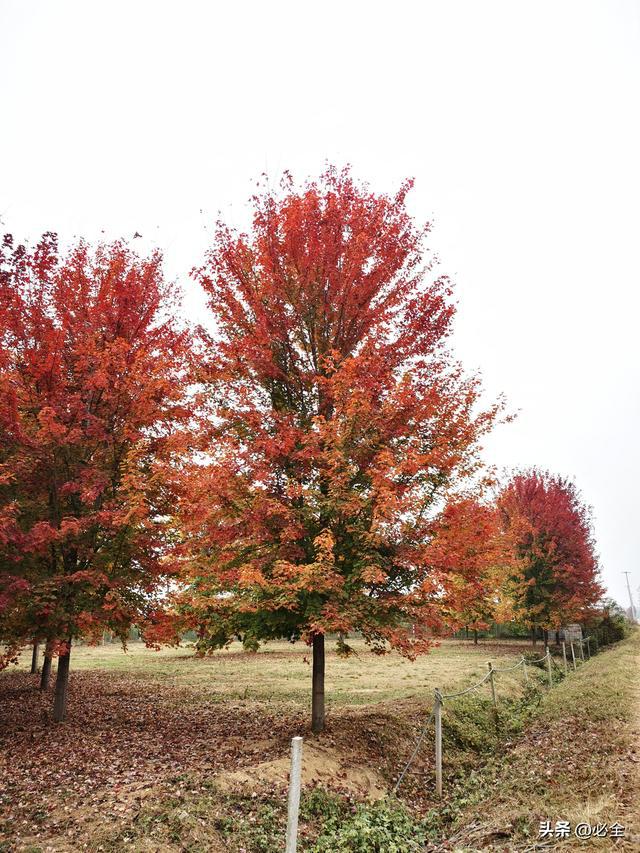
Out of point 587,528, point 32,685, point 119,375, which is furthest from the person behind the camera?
point 587,528

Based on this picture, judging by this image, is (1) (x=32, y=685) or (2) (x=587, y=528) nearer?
(1) (x=32, y=685)

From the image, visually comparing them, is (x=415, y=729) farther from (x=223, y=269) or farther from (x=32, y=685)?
(x=32, y=685)

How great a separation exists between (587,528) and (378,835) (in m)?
31.1

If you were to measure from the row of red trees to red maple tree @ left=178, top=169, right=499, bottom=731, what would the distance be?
4 cm

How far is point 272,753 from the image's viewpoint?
888cm

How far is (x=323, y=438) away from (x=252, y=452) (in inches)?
53.7

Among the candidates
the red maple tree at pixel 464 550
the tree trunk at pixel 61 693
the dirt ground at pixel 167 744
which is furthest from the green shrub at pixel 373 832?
the tree trunk at pixel 61 693

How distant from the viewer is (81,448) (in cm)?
1120

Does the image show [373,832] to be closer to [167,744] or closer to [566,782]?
[566,782]

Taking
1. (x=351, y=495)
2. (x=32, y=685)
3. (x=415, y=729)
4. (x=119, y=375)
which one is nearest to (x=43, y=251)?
(x=119, y=375)

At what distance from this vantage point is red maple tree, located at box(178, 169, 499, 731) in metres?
8.71

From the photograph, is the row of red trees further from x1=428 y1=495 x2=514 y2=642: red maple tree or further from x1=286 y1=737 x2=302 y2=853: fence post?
x1=286 y1=737 x2=302 y2=853: fence post

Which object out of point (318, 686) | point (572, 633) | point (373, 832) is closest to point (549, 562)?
point (572, 633)

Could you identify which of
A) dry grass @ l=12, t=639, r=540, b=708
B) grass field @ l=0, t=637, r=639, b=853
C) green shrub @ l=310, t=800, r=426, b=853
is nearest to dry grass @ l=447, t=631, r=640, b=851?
grass field @ l=0, t=637, r=639, b=853
